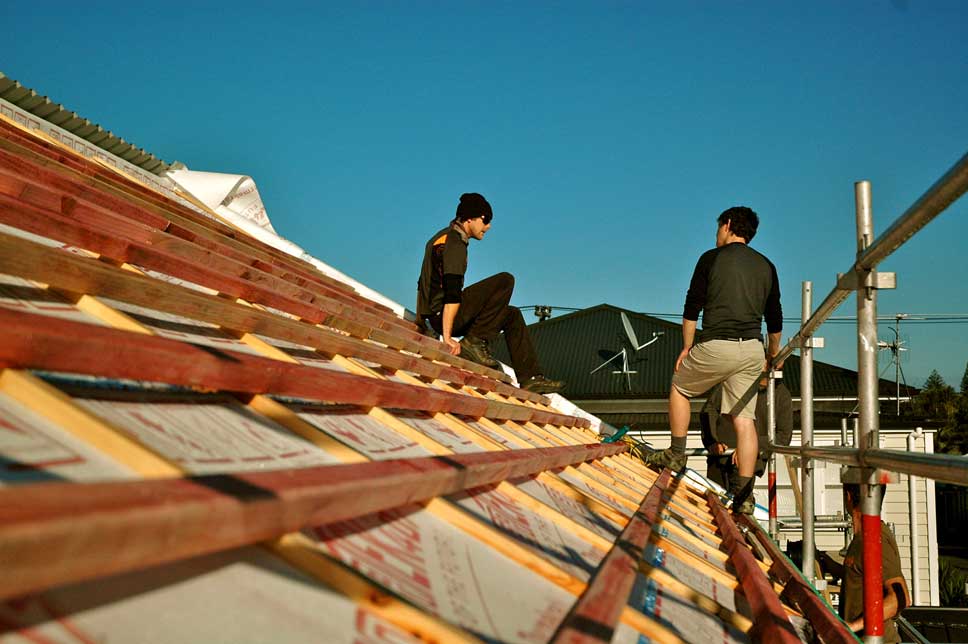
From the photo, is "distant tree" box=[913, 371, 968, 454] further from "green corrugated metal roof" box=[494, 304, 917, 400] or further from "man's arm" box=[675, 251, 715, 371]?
"man's arm" box=[675, 251, 715, 371]

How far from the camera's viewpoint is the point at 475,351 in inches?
259

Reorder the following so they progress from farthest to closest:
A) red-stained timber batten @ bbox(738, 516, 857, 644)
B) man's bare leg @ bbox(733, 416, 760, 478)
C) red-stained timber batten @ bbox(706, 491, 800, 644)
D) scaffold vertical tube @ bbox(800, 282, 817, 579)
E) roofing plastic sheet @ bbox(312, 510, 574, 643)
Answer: man's bare leg @ bbox(733, 416, 760, 478)
scaffold vertical tube @ bbox(800, 282, 817, 579)
red-stained timber batten @ bbox(738, 516, 857, 644)
red-stained timber batten @ bbox(706, 491, 800, 644)
roofing plastic sheet @ bbox(312, 510, 574, 643)

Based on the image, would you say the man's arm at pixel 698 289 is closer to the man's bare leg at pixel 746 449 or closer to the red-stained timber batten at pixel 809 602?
the man's bare leg at pixel 746 449

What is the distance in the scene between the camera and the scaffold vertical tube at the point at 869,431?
2.41 meters

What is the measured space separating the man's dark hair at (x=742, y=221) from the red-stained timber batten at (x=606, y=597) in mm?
3361

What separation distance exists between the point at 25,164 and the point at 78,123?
171 inches

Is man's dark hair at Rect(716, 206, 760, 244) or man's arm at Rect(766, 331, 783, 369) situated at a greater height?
man's dark hair at Rect(716, 206, 760, 244)

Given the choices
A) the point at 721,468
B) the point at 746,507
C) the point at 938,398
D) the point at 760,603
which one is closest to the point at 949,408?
the point at 938,398

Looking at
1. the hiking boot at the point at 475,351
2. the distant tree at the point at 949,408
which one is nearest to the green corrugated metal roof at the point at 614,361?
the hiking boot at the point at 475,351

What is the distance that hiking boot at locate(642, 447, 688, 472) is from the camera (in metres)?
5.98

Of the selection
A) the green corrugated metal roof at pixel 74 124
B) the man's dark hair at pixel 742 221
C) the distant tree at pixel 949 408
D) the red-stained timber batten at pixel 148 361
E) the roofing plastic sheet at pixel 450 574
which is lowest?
the distant tree at pixel 949 408

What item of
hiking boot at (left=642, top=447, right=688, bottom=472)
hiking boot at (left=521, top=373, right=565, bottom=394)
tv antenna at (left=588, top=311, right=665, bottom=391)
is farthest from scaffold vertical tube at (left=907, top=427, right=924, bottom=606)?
hiking boot at (left=642, top=447, right=688, bottom=472)

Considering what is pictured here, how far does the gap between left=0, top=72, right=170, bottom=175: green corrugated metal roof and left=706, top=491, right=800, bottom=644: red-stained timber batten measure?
5.84m

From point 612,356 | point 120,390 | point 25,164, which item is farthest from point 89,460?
point 612,356
